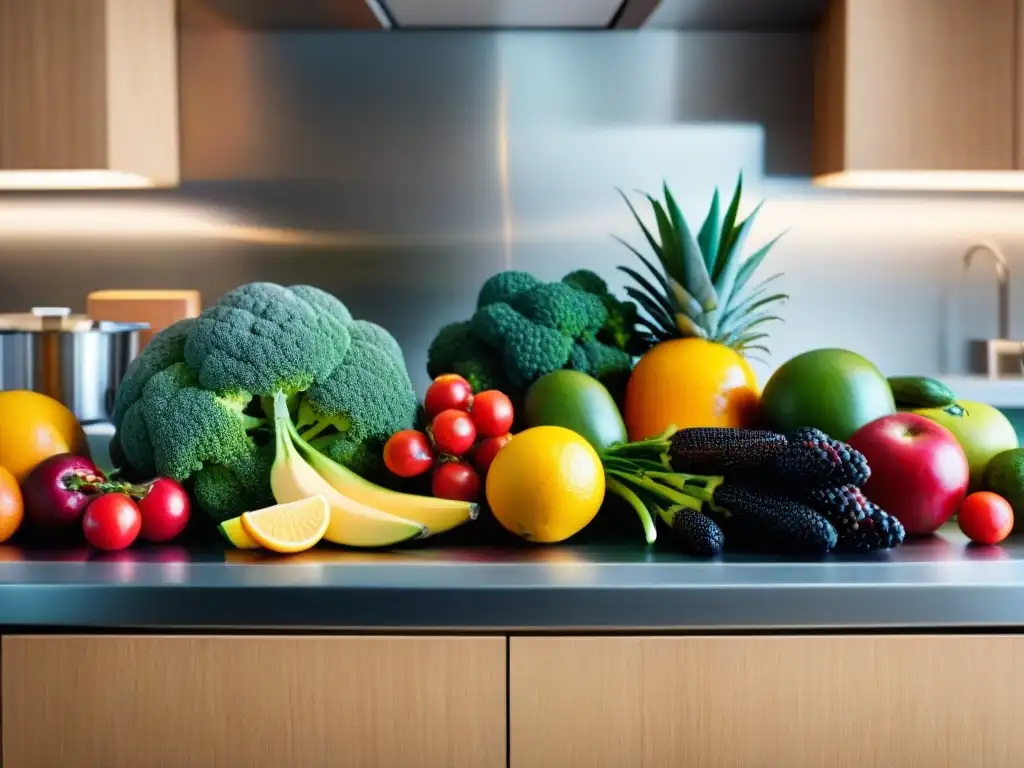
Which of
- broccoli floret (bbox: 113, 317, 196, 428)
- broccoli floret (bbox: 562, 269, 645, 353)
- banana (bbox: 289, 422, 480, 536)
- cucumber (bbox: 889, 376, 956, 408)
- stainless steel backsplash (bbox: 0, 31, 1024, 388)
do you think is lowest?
banana (bbox: 289, 422, 480, 536)

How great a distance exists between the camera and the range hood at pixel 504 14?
2.82m

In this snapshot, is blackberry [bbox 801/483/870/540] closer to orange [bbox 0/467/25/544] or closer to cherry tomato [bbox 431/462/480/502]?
cherry tomato [bbox 431/462/480/502]

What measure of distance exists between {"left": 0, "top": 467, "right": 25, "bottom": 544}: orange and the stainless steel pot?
3.72 ft

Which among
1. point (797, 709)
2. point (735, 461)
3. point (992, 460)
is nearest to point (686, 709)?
point (797, 709)

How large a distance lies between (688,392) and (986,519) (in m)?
0.31

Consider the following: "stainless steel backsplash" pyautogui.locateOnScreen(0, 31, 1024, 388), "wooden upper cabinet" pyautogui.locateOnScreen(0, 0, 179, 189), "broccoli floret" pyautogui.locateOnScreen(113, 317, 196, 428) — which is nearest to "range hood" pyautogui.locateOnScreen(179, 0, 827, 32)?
"stainless steel backsplash" pyautogui.locateOnScreen(0, 31, 1024, 388)

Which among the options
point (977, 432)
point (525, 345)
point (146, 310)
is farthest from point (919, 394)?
point (146, 310)

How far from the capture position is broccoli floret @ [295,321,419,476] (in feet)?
3.44

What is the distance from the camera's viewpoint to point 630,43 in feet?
10.2

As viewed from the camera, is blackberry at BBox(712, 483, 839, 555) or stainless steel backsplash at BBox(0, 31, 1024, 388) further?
stainless steel backsplash at BBox(0, 31, 1024, 388)

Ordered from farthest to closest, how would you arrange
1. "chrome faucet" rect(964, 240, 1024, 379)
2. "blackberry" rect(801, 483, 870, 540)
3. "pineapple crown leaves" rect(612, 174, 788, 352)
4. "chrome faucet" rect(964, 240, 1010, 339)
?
1. "chrome faucet" rect(964, 240, 1010, 339)
2. "chrome faucet" rect(964, 240, 1024, 379)
3. "pineapple crown leaves" rect(612, 174, 788, 352)
4. "blackberry" rect(801, 483, 870, 540)

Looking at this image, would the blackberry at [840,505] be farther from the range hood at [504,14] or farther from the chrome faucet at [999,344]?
the chrome faucet at [999,344]

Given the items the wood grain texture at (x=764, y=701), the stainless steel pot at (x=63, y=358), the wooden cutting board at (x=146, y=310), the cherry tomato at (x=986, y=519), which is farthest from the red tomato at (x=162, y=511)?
the wooden cutting board at (x=146, y=310)

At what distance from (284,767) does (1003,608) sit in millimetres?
→ 548
